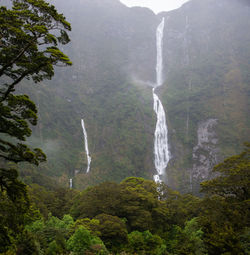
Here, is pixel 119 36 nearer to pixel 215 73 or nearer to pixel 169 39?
pixel 169 39

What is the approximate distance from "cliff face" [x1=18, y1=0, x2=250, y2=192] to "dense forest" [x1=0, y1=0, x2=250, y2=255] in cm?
4136

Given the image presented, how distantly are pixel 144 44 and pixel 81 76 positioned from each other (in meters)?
49.5

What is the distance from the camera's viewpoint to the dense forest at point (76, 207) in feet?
29.5

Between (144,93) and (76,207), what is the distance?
279 feet

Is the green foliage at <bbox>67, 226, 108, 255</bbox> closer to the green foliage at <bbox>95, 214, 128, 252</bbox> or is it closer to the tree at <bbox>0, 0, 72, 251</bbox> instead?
the green foliage at <bbox>95, 214, 128, 252</bbox>

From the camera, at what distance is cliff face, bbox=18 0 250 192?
7488cm

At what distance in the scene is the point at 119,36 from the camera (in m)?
157

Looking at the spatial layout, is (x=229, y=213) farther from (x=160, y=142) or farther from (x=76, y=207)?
(x=160, y=142)

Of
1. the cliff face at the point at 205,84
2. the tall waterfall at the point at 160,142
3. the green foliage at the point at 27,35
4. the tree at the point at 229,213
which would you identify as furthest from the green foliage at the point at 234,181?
the tall waterfall at the point at 160,142

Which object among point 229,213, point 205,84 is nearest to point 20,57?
point 229,213

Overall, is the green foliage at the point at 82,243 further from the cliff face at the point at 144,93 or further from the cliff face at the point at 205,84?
the cliff face at the point at 205,84

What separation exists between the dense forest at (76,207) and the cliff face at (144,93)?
136 ft

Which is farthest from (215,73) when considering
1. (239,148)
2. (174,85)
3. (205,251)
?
(205,251)

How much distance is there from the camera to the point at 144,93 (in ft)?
351
